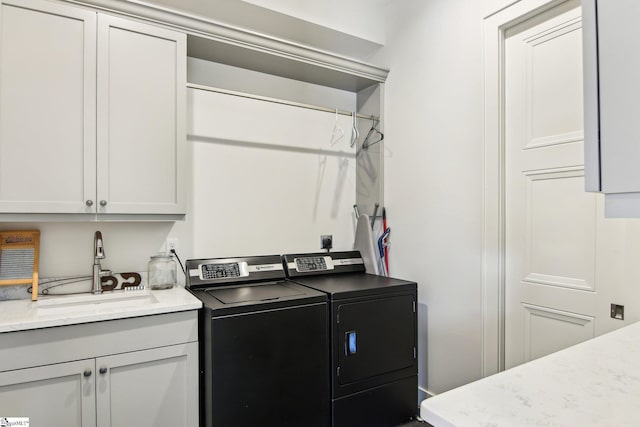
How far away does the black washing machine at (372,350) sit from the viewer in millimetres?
2082

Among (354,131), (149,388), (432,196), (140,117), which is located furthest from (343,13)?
(149,388)

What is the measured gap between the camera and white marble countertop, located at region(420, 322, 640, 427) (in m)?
0.69

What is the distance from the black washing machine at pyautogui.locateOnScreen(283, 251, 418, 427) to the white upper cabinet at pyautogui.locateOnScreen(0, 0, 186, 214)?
3.53 ft

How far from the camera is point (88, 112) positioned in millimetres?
1832

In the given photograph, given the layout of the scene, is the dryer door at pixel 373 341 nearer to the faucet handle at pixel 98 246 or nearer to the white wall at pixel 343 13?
the faucet handle at pixel 98 246

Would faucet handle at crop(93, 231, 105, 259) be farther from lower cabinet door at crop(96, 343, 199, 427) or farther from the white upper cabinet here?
lower cabinet door at crop(96, 343, 199, 427)

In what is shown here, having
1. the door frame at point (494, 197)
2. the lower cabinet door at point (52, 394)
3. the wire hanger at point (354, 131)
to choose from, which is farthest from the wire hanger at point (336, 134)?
the lower cabinet door at point (52, 394)

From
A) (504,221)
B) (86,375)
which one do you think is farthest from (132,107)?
(504,221)

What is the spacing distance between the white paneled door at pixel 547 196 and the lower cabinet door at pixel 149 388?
5.66 ft

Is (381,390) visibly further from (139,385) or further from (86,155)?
(86,155)

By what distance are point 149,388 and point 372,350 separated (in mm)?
1178

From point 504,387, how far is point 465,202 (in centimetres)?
165

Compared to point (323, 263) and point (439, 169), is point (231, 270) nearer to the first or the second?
point (323, 263)

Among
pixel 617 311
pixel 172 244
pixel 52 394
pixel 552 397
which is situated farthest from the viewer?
pixel 172 244
